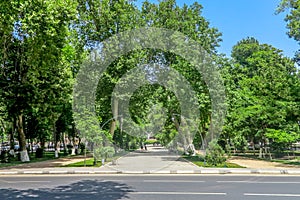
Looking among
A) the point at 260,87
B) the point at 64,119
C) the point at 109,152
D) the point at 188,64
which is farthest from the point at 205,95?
the point at 64,119

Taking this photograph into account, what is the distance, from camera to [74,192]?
1057 centimetres

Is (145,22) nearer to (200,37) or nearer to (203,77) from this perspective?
(200,37)

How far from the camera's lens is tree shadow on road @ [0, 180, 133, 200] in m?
9.71

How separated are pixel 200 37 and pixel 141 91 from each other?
7819 mm

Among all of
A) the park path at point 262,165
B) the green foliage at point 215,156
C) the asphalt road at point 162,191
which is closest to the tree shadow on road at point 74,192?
the asphalt road at point 162,191

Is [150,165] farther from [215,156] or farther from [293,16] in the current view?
[293,16]

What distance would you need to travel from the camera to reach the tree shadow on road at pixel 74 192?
382 inches

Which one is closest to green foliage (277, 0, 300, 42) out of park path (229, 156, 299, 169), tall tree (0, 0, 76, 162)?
park path (229, 156, 299, 169)

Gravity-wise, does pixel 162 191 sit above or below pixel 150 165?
above

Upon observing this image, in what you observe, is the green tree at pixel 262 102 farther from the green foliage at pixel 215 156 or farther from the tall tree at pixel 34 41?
the tall tree at pixel 34 41

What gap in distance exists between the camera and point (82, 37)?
28.5 metres

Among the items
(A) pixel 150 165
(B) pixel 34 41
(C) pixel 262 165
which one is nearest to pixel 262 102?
(C) pixel 262 165

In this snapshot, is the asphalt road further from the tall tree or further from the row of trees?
the row of trees

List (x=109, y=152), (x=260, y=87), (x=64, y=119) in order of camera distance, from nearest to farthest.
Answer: (x=109, y=152)
(x=260, y=87)
(x=64, y=119)
